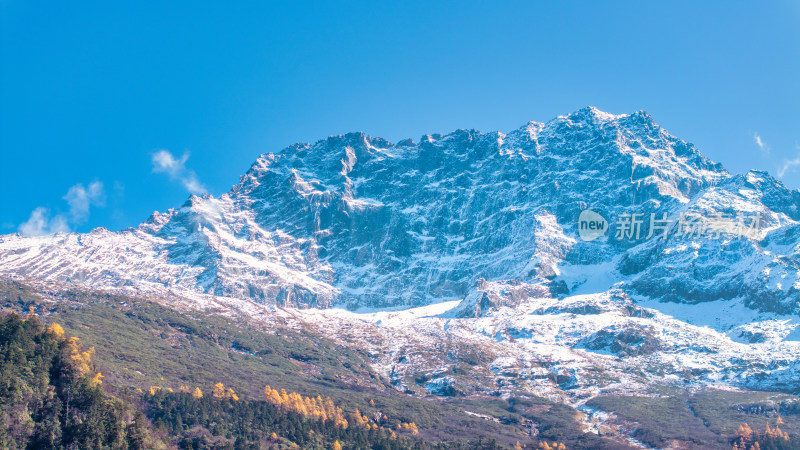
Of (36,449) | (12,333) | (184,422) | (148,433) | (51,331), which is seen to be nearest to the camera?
(36,449)

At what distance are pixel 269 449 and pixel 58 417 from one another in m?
61.6

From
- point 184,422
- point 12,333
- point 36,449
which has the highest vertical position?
point 12,333

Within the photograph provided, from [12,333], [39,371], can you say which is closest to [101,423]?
[39,371]

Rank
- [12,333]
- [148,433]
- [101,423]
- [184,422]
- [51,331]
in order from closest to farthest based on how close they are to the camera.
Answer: [101,423] → [148,433] → [12,333] → [51,331] → [184,422]

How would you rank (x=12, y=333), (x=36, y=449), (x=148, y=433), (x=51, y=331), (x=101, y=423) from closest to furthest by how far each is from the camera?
(x=36, y=449), (x=101, y=423), (x=148, y=433), (x=12, y=333), (x=51, y=331)

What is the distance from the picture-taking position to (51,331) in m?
179

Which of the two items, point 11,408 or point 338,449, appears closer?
point 11,408

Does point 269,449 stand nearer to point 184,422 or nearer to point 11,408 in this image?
point 184,422

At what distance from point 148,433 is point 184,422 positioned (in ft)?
152

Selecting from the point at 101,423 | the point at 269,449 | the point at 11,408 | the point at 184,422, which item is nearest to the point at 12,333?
the point at 11,408

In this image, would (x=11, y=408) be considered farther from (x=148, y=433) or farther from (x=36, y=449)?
(x=148, y=433)

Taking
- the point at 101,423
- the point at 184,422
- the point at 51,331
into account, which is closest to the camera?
the point at 101,423

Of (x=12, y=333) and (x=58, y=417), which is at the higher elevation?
(x=12, y=333)

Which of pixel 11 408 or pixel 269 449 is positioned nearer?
pixel 11 408
